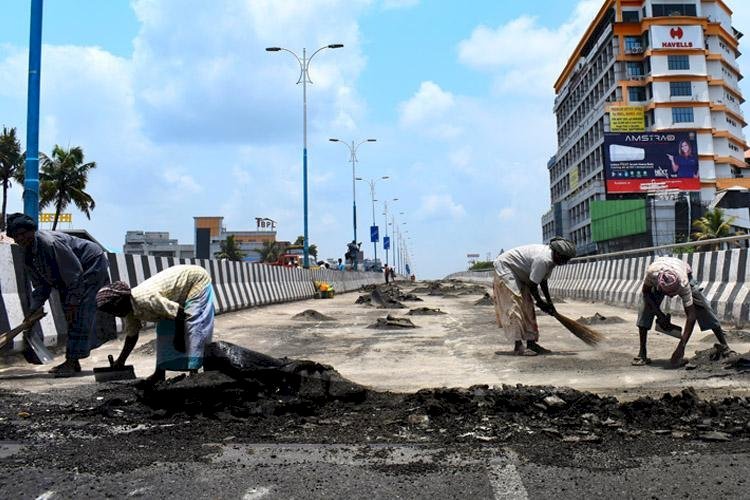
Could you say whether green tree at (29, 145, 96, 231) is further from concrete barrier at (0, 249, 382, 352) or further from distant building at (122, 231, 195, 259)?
distant building at (122, 231, 195, 259)

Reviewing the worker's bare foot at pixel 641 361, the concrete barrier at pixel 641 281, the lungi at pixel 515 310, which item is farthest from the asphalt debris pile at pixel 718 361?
the concrete barrier at pixel 641 281

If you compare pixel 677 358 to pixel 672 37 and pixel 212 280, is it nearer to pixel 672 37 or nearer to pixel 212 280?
pixel 212 280

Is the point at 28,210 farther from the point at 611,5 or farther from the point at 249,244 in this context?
the point at 249,244

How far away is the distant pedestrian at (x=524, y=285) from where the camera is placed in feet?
26.0

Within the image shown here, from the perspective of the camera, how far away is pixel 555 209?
102625 millimetres

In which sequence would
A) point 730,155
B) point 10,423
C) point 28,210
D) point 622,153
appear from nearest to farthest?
point 10,423, point 28,210, point 622,153, point 730,155

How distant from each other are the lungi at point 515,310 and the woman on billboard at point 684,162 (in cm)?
4798

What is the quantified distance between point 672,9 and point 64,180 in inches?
2716

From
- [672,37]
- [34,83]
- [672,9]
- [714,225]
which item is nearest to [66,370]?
[34,83]

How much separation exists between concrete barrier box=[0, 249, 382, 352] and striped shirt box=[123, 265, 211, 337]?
3.13 m

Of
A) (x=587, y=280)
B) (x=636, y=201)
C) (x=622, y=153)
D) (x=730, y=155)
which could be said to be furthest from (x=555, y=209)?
(x=587, y=280)

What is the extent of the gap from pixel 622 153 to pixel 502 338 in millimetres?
44513

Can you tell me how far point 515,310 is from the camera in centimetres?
820

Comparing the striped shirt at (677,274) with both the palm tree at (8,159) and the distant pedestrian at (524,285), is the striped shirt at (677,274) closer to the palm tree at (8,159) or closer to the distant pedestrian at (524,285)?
the distant pedestrian at (524,285)
